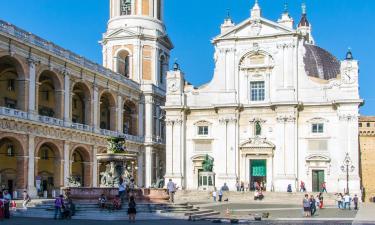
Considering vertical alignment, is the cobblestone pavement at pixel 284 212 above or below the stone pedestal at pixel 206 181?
below

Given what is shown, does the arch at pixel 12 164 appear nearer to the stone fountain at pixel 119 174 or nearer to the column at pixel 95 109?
the column at pixel 95 109

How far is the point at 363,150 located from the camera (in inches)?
2763

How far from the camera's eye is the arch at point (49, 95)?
59.0m

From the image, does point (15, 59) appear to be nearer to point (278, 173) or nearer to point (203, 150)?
point (203, 150)

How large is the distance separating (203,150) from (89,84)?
13173mm

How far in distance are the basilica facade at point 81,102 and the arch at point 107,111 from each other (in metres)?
0.11

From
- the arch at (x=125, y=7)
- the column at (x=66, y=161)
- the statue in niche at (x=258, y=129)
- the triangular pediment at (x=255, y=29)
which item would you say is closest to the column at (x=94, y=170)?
the column at (x=66, y=161)

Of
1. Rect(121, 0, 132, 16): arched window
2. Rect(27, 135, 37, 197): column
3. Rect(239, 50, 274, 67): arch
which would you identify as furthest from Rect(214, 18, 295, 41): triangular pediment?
Rect(27, 135, 37, 197): column

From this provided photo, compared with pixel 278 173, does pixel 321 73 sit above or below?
above

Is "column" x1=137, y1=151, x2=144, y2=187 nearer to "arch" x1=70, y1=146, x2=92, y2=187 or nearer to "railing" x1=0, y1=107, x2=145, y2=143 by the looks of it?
"railing" x1=0, y1=107, x2=145, y2=143

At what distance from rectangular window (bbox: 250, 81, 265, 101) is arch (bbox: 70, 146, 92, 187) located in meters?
17.2

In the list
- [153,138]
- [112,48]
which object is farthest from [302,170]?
[112,48]

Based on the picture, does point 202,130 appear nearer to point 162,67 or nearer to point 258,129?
point 258,129

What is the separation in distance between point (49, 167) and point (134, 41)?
72.2 ft
